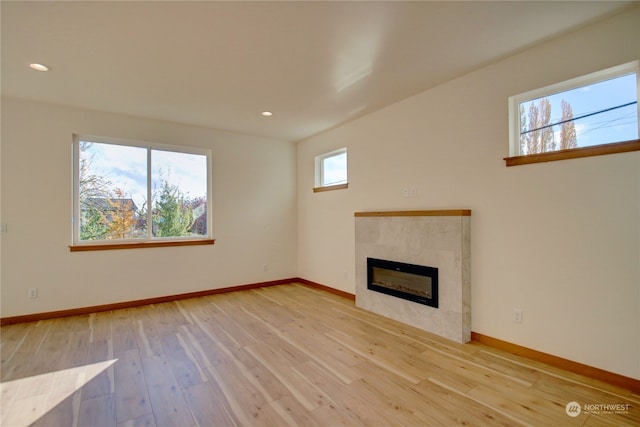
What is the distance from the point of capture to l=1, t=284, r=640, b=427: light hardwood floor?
1.77 metres

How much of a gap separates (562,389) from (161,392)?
280 cm

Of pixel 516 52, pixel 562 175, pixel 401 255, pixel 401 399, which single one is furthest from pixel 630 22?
pixel 401 399

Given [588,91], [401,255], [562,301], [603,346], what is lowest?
[603,346]

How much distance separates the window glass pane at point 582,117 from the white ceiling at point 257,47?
50cm

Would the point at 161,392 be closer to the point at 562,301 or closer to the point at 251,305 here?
the point at 251,305

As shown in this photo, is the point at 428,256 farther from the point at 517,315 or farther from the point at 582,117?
the point at 582,117

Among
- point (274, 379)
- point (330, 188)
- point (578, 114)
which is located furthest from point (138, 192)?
point (578, 114)

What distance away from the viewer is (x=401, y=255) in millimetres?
3340

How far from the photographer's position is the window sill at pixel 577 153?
1.97 meters

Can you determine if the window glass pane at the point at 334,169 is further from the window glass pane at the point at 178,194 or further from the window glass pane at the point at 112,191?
the window glass pane at the point at 112,191

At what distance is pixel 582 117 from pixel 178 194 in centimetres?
475

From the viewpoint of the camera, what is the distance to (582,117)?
2279 mm

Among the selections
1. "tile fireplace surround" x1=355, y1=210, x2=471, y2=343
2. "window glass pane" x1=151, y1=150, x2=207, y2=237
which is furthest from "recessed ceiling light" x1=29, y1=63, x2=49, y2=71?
"tile fireplace surround" x1=355, y1=210, x2=471, y2=343

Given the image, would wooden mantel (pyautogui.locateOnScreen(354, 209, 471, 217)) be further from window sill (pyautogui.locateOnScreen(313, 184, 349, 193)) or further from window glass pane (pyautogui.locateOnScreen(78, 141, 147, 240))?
window glass pane (pyautogui.locateOnScreen(78, 141, 147, 240))
